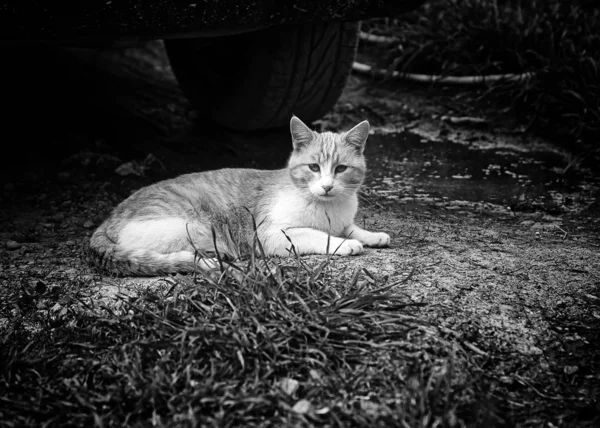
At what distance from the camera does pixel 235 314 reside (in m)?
2.24

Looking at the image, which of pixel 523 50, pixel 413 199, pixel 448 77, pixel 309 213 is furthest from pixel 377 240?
pixel 523 50

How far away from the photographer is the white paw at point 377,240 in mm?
3303

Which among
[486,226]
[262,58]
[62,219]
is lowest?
[62,219]

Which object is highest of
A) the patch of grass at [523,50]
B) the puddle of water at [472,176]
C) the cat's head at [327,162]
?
the patch of grass at [523,50]

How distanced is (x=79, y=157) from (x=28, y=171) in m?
0.35

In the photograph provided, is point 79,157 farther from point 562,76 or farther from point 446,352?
point 562,76

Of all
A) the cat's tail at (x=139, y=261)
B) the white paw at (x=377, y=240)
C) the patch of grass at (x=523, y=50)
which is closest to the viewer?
the cat's tail at (x=139, y=261)

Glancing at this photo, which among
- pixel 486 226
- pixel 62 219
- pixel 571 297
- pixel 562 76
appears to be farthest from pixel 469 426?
pixel 562 76

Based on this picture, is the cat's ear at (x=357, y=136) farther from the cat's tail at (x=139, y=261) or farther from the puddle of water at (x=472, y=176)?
the cat's tail at (x=139, y=261)

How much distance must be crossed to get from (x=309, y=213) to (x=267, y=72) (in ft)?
4.49

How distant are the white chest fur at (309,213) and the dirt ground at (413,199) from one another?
0.31 metres

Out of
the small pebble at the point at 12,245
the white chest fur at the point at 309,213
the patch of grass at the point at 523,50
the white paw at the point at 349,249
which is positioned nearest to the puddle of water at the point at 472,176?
the patch of grass at the point at 523,50

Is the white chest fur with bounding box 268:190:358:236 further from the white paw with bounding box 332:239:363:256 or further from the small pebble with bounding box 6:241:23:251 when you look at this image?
the small pebble with bounding box 6:241:23:251

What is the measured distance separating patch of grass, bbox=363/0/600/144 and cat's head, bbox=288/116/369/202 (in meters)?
2.41
